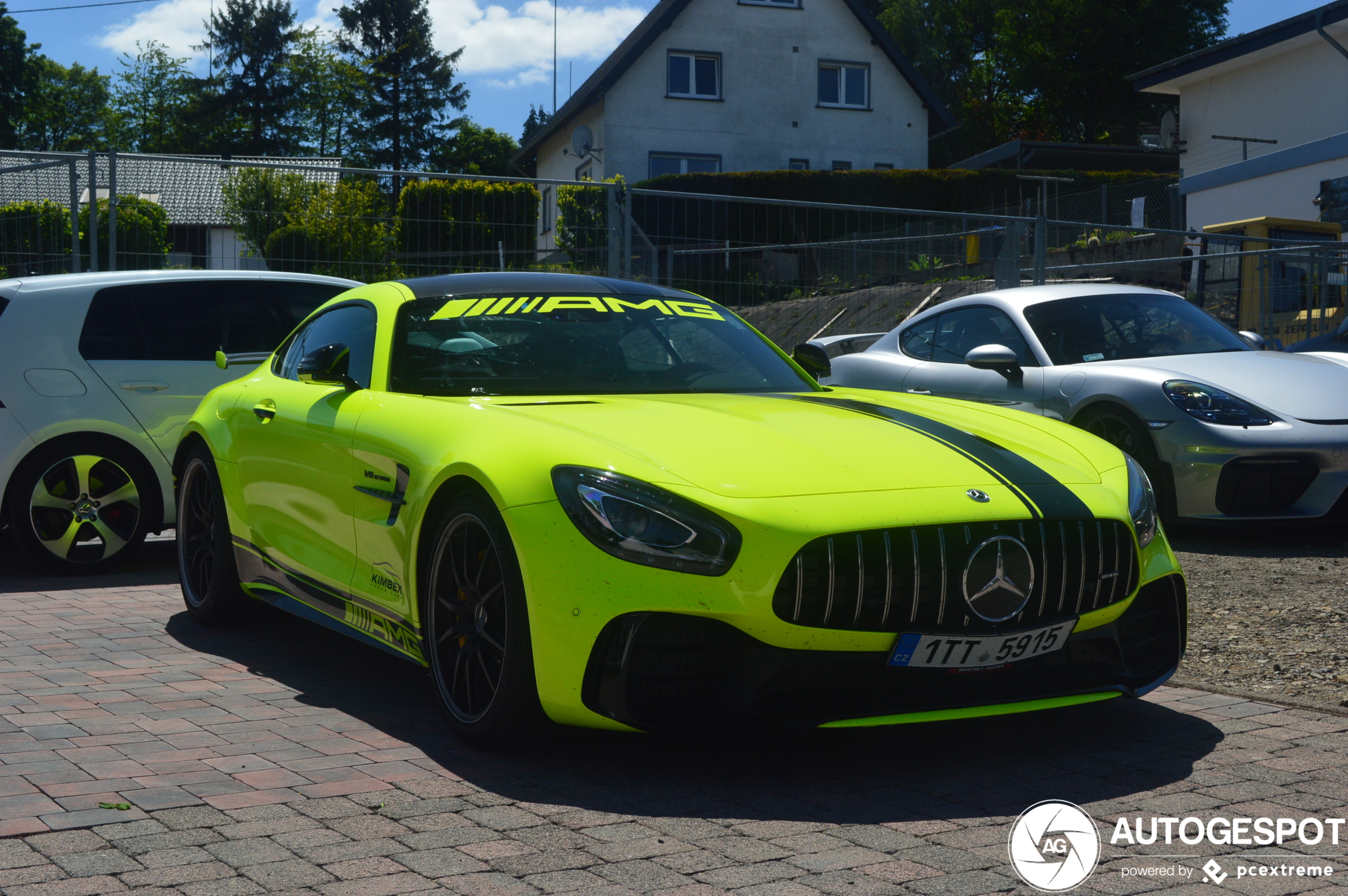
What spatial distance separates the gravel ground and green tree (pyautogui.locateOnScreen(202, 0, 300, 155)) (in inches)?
2634

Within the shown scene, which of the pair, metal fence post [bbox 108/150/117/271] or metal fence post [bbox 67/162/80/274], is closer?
metal fence post [bbox 67/162/80/274]

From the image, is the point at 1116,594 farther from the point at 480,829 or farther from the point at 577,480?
the point at 480,829

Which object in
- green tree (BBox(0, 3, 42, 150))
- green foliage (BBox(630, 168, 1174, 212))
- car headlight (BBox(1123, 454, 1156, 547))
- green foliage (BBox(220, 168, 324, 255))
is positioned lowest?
car headlight (BBox(1123, 454, 1156, 547))

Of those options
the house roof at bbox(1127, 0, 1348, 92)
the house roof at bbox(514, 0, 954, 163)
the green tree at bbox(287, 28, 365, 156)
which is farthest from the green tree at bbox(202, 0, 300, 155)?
the house roof at bbox(1127, 0, 1348, 92)

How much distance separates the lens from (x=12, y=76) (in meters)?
65.2

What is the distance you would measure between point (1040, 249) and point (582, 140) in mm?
28774

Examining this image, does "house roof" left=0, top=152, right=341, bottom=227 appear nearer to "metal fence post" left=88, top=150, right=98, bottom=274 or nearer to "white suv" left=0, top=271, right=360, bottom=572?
"metal fence post" left=88, top=150, right=98, bottom=274

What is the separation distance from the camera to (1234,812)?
335 cm

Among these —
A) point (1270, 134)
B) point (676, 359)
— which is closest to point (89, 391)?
point (676, 359)

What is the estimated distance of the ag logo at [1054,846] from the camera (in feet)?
9.61

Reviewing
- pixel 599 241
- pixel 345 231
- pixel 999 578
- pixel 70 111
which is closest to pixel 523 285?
pixel 999 578

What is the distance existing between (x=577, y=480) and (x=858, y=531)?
72 centimetres

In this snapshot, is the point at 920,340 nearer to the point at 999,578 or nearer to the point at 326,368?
the point at 326,368

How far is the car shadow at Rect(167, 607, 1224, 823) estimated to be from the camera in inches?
136
